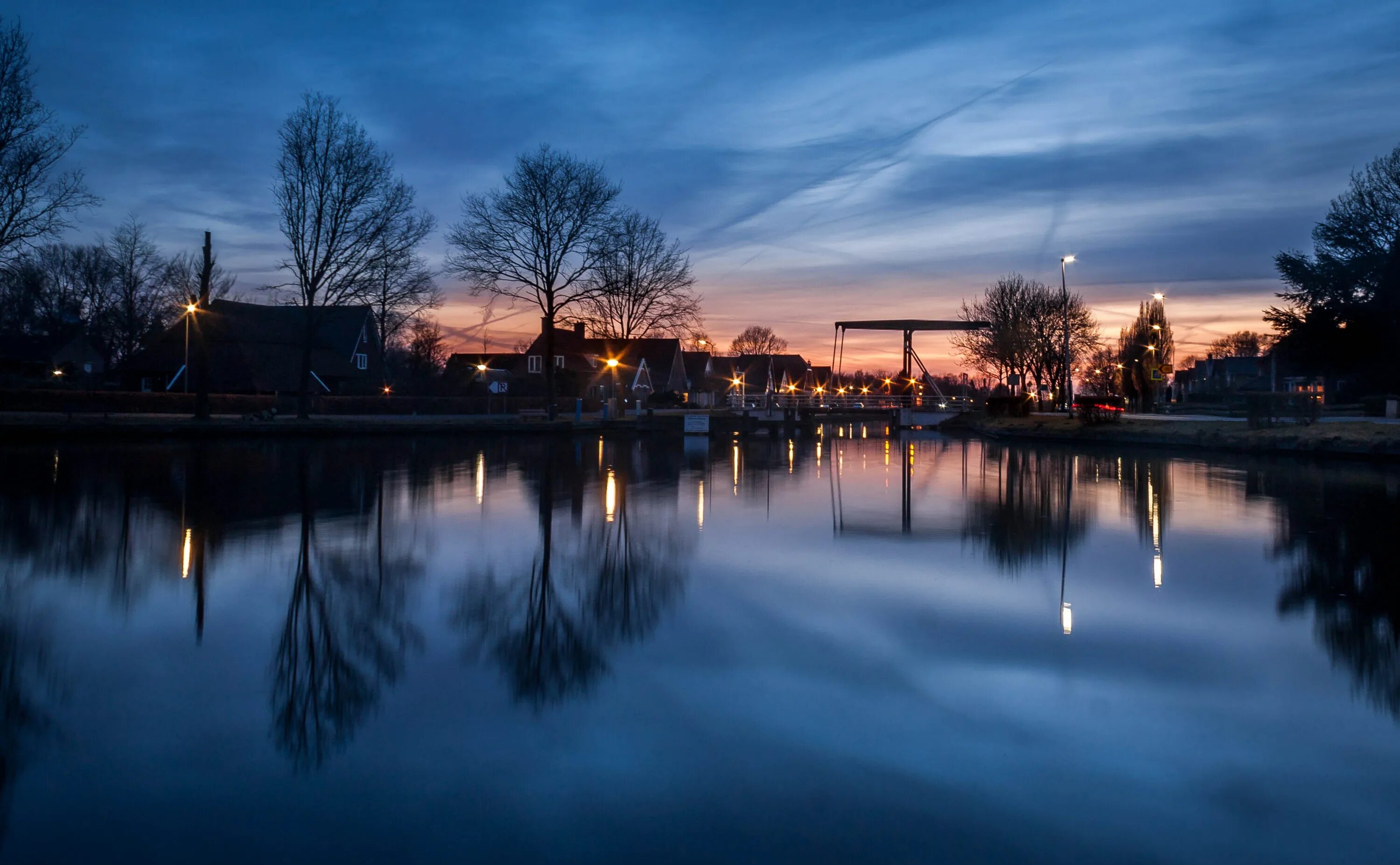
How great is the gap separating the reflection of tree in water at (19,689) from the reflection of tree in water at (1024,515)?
327 inches

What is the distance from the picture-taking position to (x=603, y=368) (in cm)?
8756

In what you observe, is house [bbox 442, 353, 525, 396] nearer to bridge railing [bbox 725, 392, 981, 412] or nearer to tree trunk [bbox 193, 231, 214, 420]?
bridge railing [bbox 725, 392, 981, 412]

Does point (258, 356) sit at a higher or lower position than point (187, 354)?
higher

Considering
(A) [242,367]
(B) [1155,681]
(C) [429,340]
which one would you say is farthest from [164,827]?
(C) [429,340]

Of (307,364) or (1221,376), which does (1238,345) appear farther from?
(307,364)

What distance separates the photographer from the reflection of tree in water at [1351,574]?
6.72 metres

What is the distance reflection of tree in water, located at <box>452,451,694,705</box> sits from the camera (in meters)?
6.38

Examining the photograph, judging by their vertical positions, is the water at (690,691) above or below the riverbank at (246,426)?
below

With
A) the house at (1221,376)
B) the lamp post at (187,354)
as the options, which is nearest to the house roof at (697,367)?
the house at (1221,376)

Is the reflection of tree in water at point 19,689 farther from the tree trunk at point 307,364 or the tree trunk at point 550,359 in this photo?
the tree trunk at point 550,359

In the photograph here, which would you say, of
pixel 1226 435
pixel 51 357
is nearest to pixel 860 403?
pixel 1226 435

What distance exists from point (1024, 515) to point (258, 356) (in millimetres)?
54706

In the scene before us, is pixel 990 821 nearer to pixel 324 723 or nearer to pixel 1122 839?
pixel 1122 839

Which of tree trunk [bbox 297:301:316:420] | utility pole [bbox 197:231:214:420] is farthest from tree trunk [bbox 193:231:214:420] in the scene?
tree trunk [bbox 297:301:316:420]
